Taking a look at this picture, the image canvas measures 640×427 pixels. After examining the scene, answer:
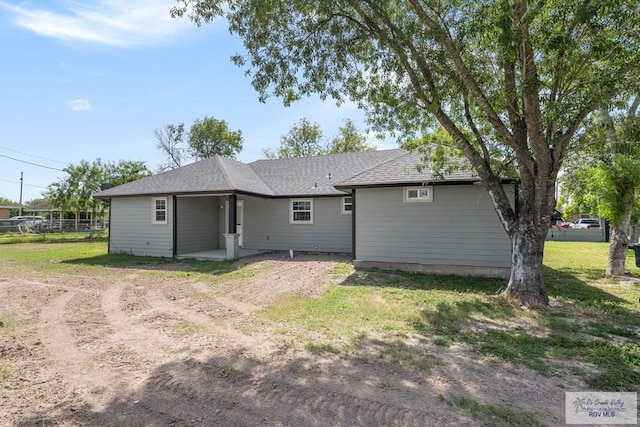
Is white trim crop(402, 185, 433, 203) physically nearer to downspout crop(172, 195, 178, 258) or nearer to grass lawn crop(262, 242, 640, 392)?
grass lawn crop(262, 242, 640, 392)

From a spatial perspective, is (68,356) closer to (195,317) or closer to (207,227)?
(195,317)

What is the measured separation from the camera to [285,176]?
54.4 feet

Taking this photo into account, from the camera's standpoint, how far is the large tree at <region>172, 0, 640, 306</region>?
5.50 meters

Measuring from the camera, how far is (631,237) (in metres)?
11.1

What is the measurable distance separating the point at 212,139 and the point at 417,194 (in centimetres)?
3002

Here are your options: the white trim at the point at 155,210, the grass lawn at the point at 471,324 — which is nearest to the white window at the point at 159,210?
the white trim at the point at 155,210

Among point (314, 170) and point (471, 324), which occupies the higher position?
point (314, 170)

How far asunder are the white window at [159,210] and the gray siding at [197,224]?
596mm

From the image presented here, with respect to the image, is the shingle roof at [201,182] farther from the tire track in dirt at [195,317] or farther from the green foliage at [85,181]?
the green foliage at [85,181]

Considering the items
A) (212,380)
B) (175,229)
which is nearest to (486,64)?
(212,380)

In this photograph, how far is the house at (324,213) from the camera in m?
9.70

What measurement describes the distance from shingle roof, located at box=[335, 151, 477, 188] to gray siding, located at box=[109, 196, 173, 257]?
305 inches

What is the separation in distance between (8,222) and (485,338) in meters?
39.5

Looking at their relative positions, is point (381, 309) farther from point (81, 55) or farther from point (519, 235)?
point (81, 55)
